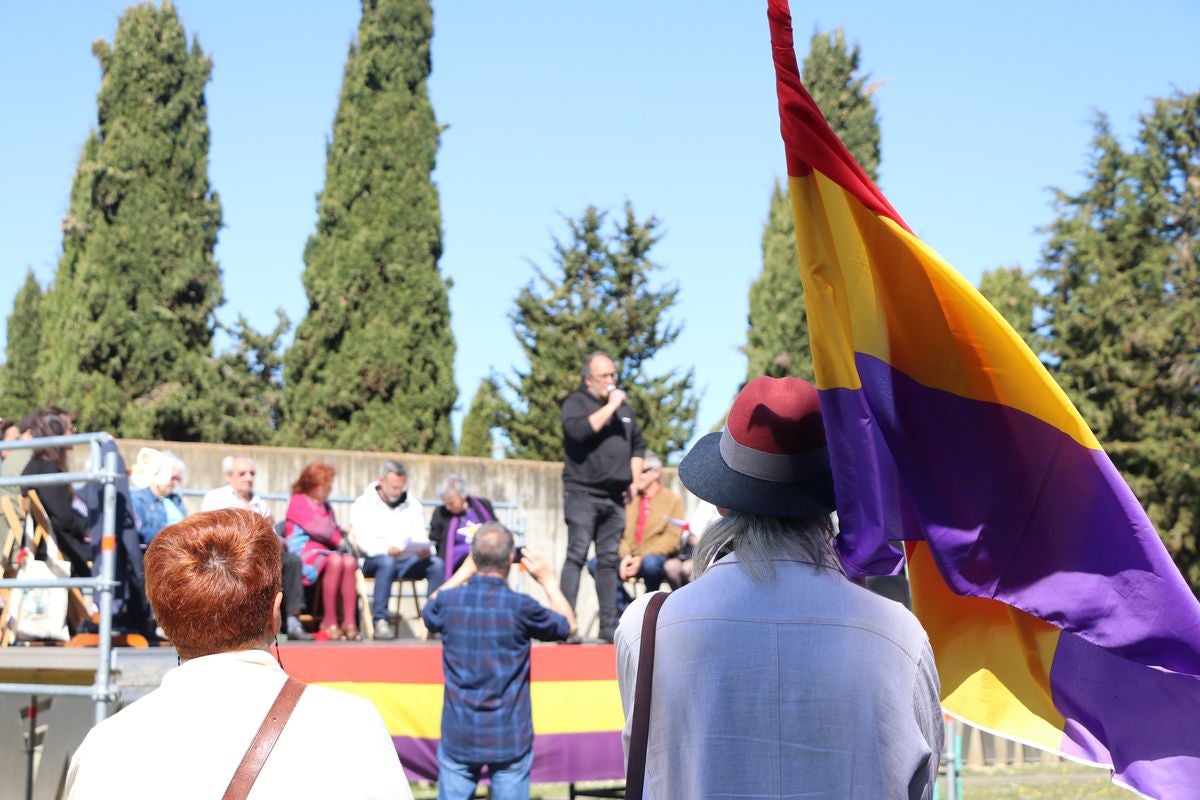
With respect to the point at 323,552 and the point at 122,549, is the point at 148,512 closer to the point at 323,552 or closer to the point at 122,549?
the point at 122,549

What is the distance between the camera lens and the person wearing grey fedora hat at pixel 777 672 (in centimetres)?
225

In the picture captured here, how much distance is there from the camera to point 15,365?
31.4 metres

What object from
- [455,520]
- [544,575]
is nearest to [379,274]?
[455,520]

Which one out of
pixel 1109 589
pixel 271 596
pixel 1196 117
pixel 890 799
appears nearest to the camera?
pixel 890 799

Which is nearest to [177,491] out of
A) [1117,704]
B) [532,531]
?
[532,531]

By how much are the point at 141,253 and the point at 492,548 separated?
15.1 m

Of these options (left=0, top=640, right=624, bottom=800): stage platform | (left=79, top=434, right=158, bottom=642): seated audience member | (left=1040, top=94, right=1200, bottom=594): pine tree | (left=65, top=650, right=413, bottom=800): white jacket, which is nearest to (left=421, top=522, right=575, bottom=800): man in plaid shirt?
(left=0, top=640, right=624, bottom=800): stage platform

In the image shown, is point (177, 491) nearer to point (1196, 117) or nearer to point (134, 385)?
point (134, 385)

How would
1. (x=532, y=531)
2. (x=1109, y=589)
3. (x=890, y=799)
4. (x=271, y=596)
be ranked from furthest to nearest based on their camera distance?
(x=532, y=531) → (x=1109, y=589) → (x=271, y=596) → (x=890, y=799)

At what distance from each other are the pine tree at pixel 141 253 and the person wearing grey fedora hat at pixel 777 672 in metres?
17.9

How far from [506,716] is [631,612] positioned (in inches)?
174

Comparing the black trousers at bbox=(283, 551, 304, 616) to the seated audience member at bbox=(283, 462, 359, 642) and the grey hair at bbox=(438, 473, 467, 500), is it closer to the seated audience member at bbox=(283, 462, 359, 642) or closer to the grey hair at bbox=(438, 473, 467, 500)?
the seated audience member at bbox=(283, 462, 359, 642)

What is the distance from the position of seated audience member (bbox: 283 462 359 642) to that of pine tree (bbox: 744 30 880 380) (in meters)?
16.1

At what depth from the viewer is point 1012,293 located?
30297 millimetres
